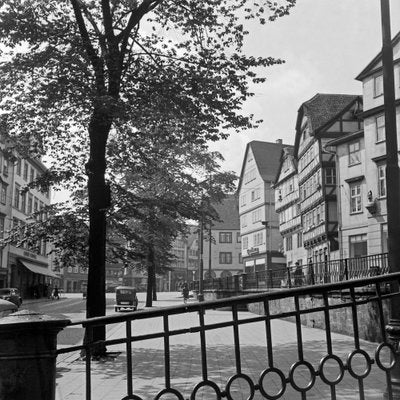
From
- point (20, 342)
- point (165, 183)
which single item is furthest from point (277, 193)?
point (20, 342)

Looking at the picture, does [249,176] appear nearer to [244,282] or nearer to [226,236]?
[226,236]

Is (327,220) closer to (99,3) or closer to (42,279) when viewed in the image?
(99,3)

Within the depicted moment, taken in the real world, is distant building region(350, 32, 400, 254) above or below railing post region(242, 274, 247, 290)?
above

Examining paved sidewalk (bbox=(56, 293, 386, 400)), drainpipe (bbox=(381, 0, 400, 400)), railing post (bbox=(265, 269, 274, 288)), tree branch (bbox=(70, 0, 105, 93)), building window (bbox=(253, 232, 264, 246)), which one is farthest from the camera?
building window (bbox=(253, 232, 264, 246))

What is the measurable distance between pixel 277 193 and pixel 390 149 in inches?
2022

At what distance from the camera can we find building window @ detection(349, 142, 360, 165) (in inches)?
1353

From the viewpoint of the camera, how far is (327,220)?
38.3 meters

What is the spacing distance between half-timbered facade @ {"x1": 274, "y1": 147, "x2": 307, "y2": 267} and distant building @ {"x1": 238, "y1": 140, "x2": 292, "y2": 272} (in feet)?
14.0

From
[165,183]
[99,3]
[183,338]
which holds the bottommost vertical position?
[183,338]

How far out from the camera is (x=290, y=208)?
2090 inches

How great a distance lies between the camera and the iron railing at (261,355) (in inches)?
160

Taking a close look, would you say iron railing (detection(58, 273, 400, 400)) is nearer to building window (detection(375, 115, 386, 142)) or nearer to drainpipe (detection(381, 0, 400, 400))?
drainpipe (detection(381, 0, 400, 400))

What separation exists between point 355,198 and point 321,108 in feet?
33.6

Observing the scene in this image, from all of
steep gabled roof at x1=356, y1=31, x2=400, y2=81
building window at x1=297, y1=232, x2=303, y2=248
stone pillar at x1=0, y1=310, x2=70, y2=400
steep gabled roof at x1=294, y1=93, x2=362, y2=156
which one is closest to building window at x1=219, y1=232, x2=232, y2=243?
building window at x1=297, y1=232, x2=303, y2=248
